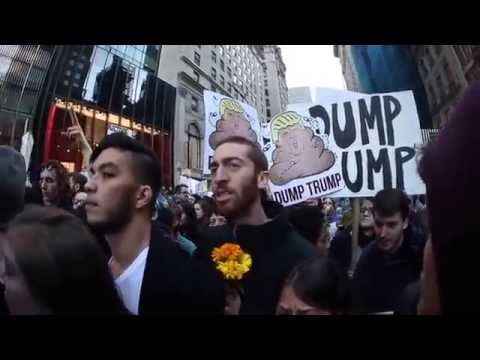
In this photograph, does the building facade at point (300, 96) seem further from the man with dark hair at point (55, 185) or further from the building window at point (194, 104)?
the man with dark hair at point (55, 185)

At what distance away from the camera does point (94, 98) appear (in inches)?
84.7

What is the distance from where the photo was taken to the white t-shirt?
1928 millimetres

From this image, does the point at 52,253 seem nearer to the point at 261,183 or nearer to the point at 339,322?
the point at 261,183

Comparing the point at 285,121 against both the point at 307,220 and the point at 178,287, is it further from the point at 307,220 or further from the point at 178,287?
→ the point at 178,287

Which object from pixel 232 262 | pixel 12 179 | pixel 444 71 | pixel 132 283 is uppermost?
pixel 444 71

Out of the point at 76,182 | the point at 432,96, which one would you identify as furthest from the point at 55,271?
the point at 432,96

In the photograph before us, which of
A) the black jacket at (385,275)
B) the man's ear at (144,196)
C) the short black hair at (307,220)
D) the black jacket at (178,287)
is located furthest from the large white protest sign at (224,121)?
the black jacket at (385,275)

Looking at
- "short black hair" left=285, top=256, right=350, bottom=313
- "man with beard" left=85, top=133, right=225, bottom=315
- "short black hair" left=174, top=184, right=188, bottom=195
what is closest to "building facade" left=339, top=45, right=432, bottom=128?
"short black hair" left=285, top=256, right=350, bottom=313

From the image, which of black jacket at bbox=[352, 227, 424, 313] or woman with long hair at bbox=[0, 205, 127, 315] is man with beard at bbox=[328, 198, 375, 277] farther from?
woman with long hair at bbox=[0, 205, 127, 315]

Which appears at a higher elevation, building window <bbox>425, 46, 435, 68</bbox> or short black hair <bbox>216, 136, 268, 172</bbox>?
building window <bbox>425, 46, 435, 68</bbox>

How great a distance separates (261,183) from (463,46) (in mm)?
1471

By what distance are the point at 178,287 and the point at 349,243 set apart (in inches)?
39.6

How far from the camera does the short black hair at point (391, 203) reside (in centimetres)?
197
